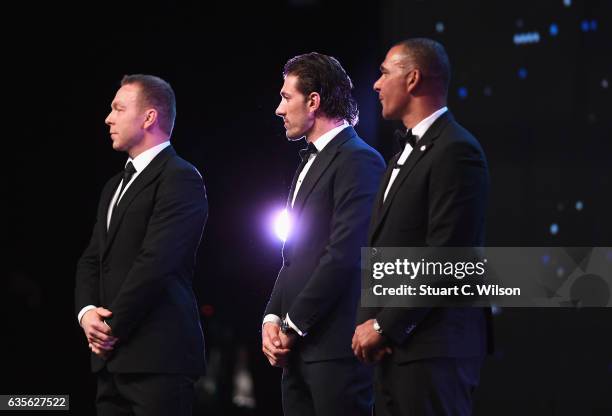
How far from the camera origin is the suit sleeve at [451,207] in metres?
2.48

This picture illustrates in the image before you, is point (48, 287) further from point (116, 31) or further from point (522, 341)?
point (522, 341)

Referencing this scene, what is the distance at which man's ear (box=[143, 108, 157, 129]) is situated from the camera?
3418 mm

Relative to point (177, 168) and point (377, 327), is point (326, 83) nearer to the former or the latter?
point (177, 168)

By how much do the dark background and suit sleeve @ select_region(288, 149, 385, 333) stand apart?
1516mm

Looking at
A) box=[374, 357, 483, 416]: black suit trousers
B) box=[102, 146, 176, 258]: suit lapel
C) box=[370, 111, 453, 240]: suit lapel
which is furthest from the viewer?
box=[102, 146, 176, 258]: suit lapel

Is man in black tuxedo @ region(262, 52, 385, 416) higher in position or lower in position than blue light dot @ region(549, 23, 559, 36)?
lower

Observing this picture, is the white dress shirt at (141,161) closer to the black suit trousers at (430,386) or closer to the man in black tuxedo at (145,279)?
the man in black tuxedo at (145,279)

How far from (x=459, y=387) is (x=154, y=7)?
3.42 meters

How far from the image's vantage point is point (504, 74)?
4438mm

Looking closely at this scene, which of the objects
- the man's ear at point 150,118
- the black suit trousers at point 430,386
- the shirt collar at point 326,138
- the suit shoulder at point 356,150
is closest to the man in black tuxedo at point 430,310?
the black suit trousers at point 430,386

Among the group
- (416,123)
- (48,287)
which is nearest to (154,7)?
(48,287)

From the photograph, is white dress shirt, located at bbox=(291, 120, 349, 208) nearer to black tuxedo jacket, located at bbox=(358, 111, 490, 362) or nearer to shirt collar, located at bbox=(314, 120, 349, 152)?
shirt collar, located at bbox=(314, 120, 349, 152)

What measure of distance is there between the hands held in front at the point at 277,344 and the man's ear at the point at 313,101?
812mm

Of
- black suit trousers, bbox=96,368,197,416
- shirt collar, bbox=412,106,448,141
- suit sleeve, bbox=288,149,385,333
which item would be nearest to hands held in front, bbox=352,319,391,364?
suit sleeve, bbox=288,149,385,333
